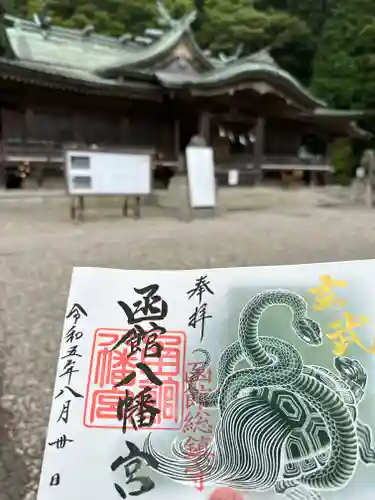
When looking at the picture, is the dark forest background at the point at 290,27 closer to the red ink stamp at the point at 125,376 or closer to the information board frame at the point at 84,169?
the information board frame at the point at 84,169

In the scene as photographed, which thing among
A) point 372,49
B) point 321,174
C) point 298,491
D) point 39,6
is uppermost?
point 39,6

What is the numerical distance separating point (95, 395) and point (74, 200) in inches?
49.3

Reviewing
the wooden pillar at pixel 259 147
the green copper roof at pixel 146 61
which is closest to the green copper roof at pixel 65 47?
the green copper roof at pixel 146 61

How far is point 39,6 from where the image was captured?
1.91m

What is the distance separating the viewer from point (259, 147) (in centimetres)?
262

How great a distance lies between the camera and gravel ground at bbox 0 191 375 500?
545 millimetres

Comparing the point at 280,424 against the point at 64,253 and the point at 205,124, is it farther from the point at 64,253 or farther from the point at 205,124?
the point at 205,124

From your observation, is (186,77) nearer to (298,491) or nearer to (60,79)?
(60,79)

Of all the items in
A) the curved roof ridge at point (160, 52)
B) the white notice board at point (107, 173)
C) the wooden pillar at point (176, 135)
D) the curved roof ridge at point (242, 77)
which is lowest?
the wooden pillar at point (176, 135)

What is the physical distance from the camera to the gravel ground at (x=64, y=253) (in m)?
0.55

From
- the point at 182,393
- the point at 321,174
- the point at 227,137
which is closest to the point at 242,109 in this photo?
the point at 227,137

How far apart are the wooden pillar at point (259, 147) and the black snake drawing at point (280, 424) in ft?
7.02

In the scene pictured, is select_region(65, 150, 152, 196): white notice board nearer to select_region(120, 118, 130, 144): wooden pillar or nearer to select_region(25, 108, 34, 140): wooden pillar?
select_region(25, 108, 34, 140): wooden pillar

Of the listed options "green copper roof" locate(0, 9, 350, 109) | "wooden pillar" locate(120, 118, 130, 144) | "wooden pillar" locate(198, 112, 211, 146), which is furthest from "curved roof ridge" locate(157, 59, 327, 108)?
"wooden pillar" locate(120, 118, 130, 144)
